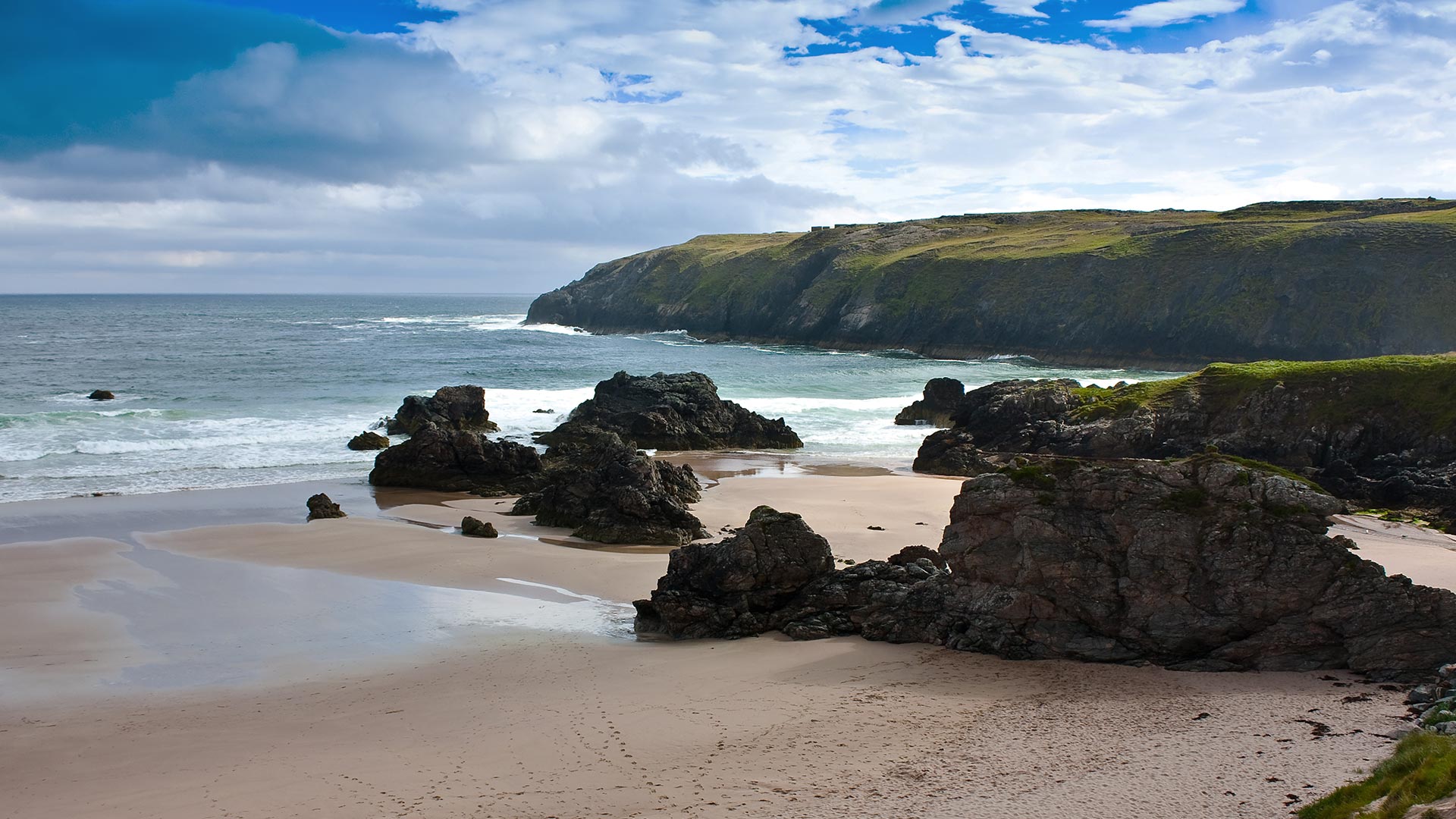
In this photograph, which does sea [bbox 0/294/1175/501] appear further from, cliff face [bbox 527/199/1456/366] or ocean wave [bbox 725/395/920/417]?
cliff face [bbox 527/199/1456/366]

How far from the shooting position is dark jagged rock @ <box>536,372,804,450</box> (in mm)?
31672

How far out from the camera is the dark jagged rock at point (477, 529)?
63.4 feet

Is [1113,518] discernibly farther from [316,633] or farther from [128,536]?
[128,536]

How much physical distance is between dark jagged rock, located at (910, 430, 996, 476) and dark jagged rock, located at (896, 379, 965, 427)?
7864 millimetres

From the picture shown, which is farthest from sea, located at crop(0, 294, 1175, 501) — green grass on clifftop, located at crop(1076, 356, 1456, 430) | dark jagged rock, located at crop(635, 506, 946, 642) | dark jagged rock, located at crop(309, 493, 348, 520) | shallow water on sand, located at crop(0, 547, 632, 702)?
dark jagged rock, located at crop(635, 506, 946, 642)

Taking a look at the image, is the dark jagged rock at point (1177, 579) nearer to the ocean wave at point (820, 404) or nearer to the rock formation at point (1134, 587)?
the rock formation at point (1134, 587)

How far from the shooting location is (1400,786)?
21.9 feet

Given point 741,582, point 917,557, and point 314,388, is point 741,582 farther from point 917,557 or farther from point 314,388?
point 314,388

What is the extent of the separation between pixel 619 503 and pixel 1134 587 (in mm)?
10386

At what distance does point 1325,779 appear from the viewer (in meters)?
7.76

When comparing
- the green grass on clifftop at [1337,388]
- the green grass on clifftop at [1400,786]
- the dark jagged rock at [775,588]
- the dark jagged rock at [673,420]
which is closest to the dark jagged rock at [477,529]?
the dark jagged rock at [775,588]

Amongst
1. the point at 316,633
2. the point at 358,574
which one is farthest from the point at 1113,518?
the point at 358,574

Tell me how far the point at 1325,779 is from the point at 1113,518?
430cm

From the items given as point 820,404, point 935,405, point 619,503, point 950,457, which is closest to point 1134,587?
point 619,503
